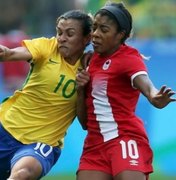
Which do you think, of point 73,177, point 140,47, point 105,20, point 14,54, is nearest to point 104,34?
point 105,20

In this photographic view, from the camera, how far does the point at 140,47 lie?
1623 cm

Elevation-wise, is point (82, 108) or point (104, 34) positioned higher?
point (104, 34)

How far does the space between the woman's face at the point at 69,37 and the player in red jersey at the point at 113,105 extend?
292 mm

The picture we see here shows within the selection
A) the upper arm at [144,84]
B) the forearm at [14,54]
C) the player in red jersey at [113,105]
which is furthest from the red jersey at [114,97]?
the forearm at [14,54]

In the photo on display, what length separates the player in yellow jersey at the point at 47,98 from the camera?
9.08 meters

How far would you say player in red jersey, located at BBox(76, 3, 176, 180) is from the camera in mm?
8719

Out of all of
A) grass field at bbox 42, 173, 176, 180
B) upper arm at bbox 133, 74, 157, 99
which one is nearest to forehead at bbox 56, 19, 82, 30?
upper arm at bbox 133, 74, 157, 99

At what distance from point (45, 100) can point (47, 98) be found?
0.03 meters

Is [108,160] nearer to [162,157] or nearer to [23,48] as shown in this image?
[23,48]

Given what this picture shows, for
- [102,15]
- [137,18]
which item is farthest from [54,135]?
[137,18]

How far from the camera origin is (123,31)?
29.0 ft

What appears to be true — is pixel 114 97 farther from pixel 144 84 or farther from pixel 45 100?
pixel 45 100

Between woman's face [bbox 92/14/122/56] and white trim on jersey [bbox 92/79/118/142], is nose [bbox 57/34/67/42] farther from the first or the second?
white trim on jersey [bbox 92/79/118/142]

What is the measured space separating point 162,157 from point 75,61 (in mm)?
6541
